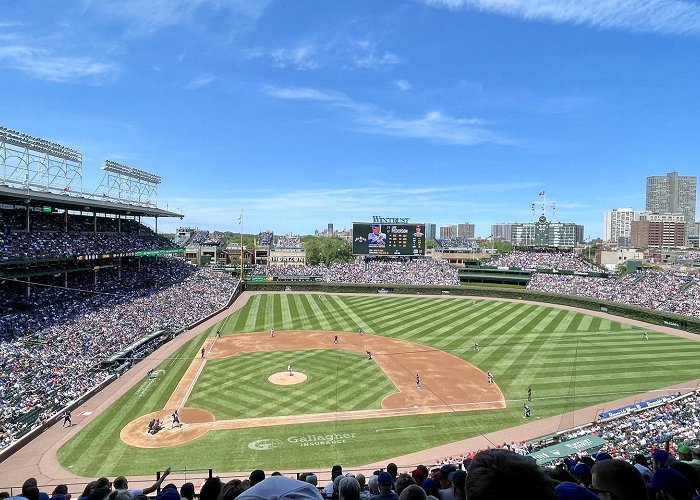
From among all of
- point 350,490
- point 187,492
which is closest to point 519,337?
point 187,492

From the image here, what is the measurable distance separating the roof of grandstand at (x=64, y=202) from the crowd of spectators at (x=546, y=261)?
5734 cm

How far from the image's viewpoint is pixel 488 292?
66000 millimetres

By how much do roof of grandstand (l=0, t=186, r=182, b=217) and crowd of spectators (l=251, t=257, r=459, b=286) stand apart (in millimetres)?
25450

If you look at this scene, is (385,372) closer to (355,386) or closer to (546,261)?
(355,386)

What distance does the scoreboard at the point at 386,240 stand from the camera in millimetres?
72750

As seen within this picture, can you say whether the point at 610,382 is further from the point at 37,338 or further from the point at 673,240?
the point at 673,240

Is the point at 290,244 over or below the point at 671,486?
over

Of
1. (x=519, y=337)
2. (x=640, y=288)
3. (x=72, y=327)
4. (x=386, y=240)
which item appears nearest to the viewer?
(x=72, y=327)

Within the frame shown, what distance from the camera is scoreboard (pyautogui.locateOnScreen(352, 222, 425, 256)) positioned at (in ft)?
239

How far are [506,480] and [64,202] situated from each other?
49615mm

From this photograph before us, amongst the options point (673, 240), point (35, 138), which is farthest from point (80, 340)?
point (673, 240)

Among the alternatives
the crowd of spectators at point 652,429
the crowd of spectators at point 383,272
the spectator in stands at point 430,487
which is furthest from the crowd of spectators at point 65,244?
the crowd of spectators at point 652,429

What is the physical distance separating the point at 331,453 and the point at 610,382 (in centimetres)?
1984

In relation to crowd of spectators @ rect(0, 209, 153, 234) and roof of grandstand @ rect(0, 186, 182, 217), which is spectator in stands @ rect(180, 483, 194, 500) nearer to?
roof of grandstand @ rect(0, 186, 182, 217)
